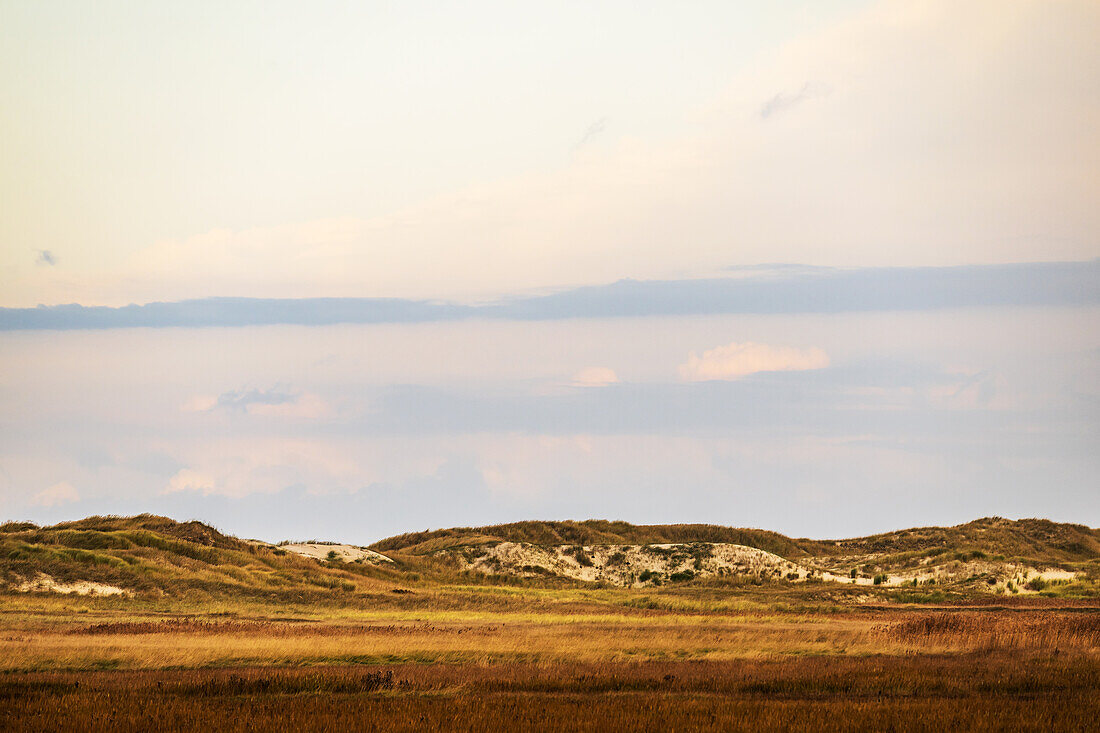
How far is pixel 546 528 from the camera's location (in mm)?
93250

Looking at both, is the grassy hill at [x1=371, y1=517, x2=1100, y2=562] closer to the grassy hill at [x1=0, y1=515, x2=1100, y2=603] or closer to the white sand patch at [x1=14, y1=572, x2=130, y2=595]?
the grassy hill at [x1=0, y1=515, x2=1100, y2=603]

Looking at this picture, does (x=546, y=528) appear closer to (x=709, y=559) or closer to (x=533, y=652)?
(x=709, y=559)

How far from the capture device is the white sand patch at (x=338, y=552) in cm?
7419

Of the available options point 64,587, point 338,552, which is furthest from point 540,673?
point 338,552

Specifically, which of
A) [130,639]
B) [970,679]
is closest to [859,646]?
[970,679]

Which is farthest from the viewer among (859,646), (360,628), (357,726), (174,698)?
(360,628)

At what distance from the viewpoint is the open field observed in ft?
55.0

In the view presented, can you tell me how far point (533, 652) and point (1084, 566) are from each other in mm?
52748

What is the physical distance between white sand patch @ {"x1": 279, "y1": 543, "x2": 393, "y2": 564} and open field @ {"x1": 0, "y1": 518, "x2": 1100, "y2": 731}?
18.8m

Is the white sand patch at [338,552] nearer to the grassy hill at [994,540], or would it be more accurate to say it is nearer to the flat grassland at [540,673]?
the flat grassland at [540,673]

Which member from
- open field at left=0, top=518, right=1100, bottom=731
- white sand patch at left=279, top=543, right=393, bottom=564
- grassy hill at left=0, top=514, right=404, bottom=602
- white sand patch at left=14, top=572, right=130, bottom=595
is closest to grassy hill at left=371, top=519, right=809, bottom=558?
white sand patch at left=279, top=543, right=393, bottom=564

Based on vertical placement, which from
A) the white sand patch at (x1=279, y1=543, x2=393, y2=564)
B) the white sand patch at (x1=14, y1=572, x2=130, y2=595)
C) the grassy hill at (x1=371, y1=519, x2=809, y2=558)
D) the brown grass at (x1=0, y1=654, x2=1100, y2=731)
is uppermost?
the grassy hill at (x1=371, y1=519, x2=809, y2=558)

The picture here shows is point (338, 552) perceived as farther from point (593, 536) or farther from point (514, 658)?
point (514, 658)

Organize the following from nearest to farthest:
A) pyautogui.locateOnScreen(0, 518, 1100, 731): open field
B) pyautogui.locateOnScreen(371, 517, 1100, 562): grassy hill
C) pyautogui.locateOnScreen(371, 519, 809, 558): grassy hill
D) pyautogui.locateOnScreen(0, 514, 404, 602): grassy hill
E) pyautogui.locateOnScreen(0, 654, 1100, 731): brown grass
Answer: pyautogui.locateOnScreen(0, 654, 1100, 731): brown grass, pyautogui.locateOnScreen(0, 518, 1100, 731): open field, pyautogui.locateOnScreen(0, 514, 404, 602): grassy hill, pyautogui.locateOnScreen(371, 517, 1100, 562): grassy hill, pyautogui.locateOnScreen(371, 519, 809, 558): grassy hill
